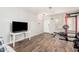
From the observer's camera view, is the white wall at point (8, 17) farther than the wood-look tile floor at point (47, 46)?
Yes

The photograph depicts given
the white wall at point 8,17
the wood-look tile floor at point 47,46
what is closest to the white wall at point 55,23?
the wood-look tile floor at point 47,46

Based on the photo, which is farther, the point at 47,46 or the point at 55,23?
the point at 55,23

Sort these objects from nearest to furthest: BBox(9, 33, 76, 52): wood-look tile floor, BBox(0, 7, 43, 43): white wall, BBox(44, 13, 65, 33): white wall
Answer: BBox(9, 33, 76, 52): wood-look tile floor < BBox(0, 7, 43, 43): white wall < BBox(44, 13, 65, 33): white wall

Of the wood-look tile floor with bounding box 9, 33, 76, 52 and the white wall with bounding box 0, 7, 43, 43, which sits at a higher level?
the white wall with bounding box 0, 7, 43, 43

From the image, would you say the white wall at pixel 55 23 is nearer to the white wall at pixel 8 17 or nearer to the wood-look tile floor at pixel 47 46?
the wood-look tile floor at pixel 47 46

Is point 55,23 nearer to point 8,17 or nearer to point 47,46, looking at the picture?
point 47,46

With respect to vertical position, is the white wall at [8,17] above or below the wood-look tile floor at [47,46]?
above

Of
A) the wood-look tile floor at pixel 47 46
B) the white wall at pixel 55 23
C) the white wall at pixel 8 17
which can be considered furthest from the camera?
the white wall at pixel 55 23

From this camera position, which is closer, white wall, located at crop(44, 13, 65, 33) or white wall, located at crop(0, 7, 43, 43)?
white wall, located at crop(0, 7, 43, 43)

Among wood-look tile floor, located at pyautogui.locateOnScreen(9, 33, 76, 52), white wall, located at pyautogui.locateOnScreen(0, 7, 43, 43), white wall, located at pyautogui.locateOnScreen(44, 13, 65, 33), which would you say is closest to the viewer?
wood-look tile floor, located at pyautogui.locateOnScreen(9, 33, 76, 52)

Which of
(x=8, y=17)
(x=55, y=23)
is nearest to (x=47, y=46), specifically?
(x=55, y=23)

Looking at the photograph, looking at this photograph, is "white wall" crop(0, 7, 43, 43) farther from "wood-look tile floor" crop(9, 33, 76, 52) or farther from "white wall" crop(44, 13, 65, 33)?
"white wall" crop(44, 13, 65, 33)

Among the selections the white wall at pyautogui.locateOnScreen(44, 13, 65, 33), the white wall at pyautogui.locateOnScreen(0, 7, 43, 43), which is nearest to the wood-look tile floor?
the white wall at pyautogui.locateOnScreen(44, 13, 65, 33)
